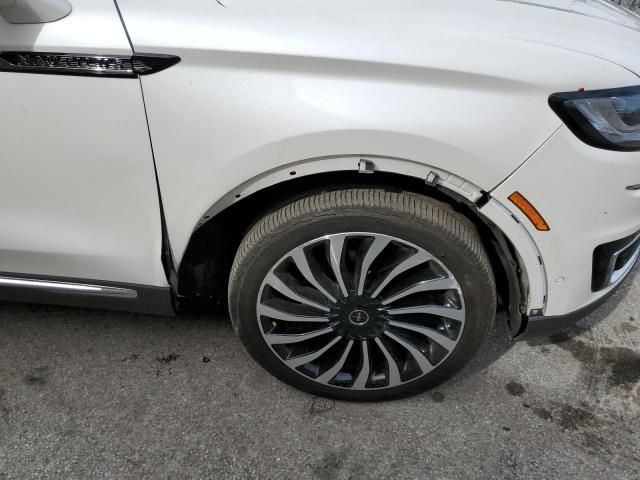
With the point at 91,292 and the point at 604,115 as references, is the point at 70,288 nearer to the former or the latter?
the point at 91,292

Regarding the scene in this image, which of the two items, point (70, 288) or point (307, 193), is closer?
point (307, 193)

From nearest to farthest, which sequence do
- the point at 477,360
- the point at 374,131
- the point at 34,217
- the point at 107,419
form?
1. the point at 374,131
2. the point at 34,217
3. the point at 107,419
4. the point at 477,360

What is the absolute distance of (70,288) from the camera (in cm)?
197

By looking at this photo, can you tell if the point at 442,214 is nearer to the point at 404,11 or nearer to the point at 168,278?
the point at 404,11

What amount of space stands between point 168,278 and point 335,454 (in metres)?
0.84

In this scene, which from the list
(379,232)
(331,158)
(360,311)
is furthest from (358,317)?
(331,158)

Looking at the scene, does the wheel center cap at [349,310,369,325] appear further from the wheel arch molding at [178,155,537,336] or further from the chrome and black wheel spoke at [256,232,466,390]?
the wheel arch molding at [178,155,537,336]

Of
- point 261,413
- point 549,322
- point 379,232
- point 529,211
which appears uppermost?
point 529,211

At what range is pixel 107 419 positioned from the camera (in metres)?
2.01

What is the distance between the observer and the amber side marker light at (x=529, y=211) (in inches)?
64.2

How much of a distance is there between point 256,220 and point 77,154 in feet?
1.92

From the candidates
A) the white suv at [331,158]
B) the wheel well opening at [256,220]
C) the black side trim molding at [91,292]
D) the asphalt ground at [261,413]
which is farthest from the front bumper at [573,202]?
the black side trim molding at [91,292]

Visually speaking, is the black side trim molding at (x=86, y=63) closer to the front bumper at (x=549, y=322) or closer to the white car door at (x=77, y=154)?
the white car door at (x=77, y=154)

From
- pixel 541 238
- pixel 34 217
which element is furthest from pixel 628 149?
pixel 34 217
